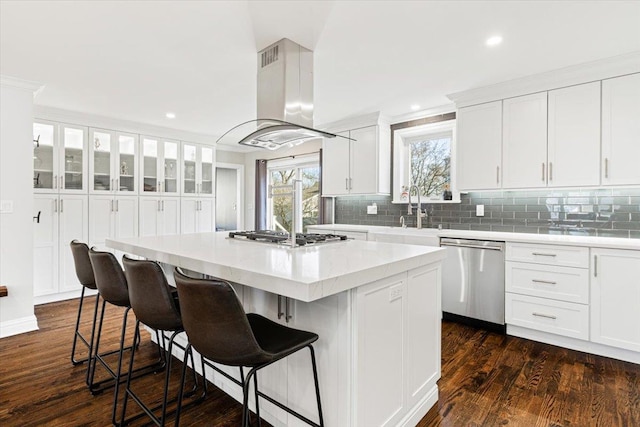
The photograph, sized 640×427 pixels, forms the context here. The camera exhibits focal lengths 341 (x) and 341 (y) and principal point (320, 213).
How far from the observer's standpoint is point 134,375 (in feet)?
7.72

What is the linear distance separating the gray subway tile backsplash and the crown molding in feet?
3.19

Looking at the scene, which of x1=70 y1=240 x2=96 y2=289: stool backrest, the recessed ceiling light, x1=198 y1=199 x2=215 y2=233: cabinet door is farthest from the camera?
x1=198 y1=199 x2=215 y2=233: cabinet door

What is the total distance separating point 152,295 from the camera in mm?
1603

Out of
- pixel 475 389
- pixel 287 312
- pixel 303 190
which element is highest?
pixel 303 190

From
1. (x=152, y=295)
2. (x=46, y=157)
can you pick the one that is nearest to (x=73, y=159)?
(x=46, y=157)

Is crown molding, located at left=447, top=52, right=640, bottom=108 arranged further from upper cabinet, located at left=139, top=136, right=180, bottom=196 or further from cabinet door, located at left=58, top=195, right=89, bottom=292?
cabinet door, located at left=58, top=195, right=89, bottom=292

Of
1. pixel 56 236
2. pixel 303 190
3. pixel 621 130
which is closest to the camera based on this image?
pixel 621 130

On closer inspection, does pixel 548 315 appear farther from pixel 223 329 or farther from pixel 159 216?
pixel 159 216

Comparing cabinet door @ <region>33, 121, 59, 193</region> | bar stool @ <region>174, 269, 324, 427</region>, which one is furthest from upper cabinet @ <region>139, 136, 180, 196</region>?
bar stool @ <region>174, 269, 324, 427</region>

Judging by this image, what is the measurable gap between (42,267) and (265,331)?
399 centimetres

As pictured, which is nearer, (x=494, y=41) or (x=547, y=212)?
(x=494, y=41)

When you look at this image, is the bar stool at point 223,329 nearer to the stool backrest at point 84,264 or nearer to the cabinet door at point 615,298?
the stool backrest at point 84,264

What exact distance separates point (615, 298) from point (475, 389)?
A: 1.39m

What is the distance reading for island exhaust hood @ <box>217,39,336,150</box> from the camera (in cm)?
243
